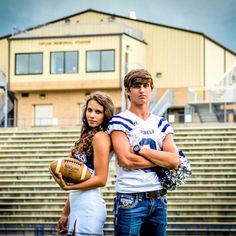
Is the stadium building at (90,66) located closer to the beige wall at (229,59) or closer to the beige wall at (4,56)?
the beige wall at (4,56)

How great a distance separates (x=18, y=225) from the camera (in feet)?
71.6

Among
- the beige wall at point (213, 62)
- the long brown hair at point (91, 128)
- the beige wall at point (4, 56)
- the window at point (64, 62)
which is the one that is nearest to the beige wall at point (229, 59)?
the beige wall at point (213, 62)

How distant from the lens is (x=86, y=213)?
17.8ft

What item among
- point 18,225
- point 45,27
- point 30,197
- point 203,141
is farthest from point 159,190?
point 45,27

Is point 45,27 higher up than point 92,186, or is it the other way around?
point 45,27

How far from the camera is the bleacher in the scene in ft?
70.0

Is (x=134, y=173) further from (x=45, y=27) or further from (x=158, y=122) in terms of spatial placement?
(x=45, y=27)

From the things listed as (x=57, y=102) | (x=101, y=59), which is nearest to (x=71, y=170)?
(x=101, y=59)

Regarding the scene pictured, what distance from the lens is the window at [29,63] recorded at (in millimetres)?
39500

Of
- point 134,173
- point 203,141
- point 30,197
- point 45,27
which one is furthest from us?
point 45,27

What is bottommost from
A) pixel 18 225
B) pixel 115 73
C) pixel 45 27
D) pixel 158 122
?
pixel 18 225

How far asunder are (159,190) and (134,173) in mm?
200

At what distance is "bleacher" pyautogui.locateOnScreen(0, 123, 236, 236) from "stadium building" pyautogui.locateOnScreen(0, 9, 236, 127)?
365 inches

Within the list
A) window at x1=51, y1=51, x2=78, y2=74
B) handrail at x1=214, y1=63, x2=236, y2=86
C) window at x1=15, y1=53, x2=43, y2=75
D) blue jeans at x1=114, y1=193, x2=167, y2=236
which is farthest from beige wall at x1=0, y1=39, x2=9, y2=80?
blue jeans at x1=114, y1=193, x2=167, y2=236
